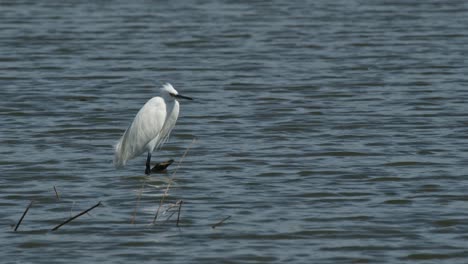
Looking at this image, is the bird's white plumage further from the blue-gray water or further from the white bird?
the blue-gray water

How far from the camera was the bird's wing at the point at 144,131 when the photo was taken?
13.5m

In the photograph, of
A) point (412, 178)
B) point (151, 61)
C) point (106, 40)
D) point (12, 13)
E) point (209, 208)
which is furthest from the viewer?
point (12, 13)

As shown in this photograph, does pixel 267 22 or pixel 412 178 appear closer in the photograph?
pixel 412 178

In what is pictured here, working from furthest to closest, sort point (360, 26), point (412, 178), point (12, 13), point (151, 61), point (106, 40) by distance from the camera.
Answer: point (12, 13), point (360, 26), point (106, 40), point (151, 61), point (412, 178)

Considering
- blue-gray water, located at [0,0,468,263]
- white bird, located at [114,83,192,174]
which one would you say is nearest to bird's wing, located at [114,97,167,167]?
white bird, located at [114,83,192,174]

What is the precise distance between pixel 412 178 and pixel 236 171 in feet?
6.17

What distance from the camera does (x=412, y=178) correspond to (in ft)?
41.9

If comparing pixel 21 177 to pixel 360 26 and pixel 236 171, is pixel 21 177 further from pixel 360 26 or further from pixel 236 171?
pixel 360 26

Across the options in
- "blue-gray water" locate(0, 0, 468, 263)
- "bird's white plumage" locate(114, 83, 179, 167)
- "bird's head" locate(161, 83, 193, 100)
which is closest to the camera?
"blue-gray water" locate(0, 0, 468, 263)

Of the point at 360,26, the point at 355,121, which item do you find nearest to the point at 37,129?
the point at 355,121

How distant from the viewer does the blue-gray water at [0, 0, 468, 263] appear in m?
10.2

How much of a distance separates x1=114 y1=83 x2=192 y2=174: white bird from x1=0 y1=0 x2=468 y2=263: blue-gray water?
24cm

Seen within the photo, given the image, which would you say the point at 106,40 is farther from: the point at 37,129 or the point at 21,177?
the point at 21,177

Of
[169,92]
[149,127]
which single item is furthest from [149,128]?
[169,92]
